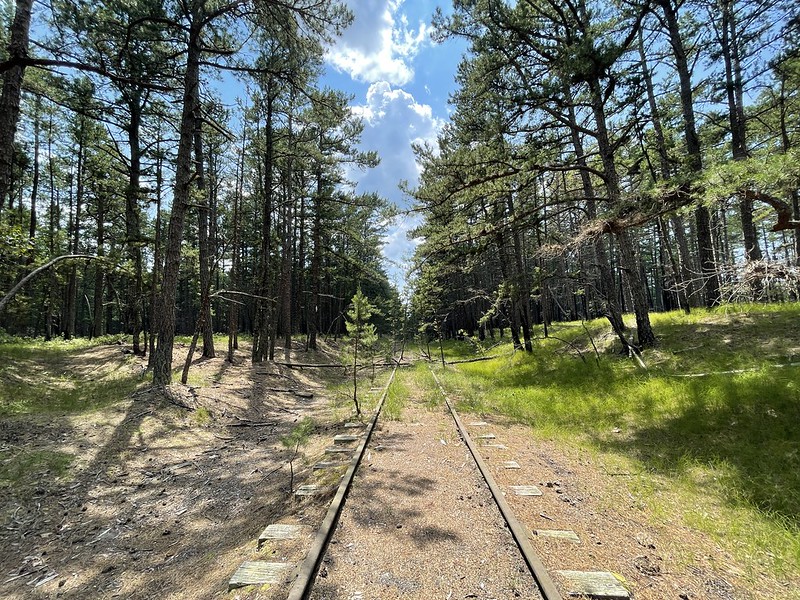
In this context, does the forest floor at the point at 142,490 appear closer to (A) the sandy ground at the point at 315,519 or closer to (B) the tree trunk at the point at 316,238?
(A) the sandy ground at the point at 315,519

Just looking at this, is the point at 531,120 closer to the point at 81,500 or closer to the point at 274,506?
the point at 274,506

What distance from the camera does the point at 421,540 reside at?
11.2ft

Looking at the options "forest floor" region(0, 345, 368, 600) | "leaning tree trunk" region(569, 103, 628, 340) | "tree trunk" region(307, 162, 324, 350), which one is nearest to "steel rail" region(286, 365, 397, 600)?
"forest floor" region(0, 345, 368, 600)

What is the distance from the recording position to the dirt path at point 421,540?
2732mm

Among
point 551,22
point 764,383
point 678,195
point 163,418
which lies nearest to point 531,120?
point 551,22

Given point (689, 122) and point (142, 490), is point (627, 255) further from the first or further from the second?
point (142, 490)

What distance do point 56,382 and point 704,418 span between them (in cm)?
1479

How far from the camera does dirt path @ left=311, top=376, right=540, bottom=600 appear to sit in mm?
2732

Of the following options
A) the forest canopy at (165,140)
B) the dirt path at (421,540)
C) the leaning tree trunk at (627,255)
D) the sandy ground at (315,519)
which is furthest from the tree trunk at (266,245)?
the leaning tree trunk at (627,255)

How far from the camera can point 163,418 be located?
766 cm

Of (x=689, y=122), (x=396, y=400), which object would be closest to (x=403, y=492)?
(x=396, y=400)

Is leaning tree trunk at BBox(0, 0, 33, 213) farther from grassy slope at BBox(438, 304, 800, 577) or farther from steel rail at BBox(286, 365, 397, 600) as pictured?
grassy slope at BBox(438, 304, 800, 577)

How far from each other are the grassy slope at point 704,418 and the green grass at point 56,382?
9163 mm

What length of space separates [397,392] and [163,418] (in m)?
6.29
